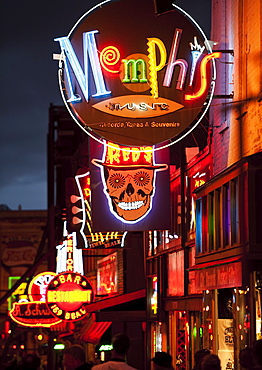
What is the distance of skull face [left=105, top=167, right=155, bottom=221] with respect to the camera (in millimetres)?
20516

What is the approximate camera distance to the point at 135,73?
60.3 ft

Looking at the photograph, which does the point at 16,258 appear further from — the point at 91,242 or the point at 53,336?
the point at 91,242

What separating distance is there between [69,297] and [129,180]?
10405mm

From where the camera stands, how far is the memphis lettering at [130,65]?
18.2 meters

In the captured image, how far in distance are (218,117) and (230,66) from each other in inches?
52.7

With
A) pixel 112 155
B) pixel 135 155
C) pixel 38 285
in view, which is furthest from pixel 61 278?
pixel 135 155

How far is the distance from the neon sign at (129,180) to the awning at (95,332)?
1527 centimetres

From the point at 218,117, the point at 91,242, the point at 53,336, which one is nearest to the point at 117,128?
the point at 218,117

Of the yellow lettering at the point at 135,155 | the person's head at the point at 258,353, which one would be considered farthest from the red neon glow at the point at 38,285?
the person's head at the point at 258,353

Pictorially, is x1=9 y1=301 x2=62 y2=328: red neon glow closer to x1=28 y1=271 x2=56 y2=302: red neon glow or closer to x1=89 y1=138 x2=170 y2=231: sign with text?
x1=28 y1=271 x2=56 y2=302: red neon glow

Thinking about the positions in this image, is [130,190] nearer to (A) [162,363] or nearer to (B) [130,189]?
(B) [130,189]

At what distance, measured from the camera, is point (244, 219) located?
47.9 ft

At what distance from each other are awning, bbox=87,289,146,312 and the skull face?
7522 millimetres

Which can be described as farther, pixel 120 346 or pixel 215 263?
pixel 215 263
